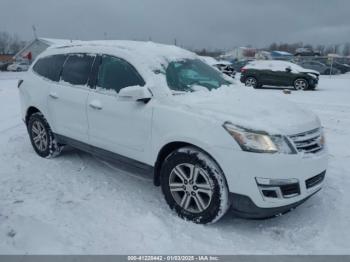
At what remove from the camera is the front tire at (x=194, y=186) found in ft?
10.3

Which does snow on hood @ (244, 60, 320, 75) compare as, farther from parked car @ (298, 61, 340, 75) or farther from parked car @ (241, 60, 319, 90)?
parked car @ (298, 61, 340, 75)

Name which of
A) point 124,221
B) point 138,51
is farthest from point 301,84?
point 124,221

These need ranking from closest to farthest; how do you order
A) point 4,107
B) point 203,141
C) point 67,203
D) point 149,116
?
point 203,141, point 149,116, point 67,203, point 4,107

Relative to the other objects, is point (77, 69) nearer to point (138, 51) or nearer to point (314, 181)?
point (138, 51)

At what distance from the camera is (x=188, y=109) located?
10.9 feet

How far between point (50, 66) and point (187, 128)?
2.94 m

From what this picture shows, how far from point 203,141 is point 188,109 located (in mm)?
400

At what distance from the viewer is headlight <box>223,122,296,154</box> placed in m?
2.97

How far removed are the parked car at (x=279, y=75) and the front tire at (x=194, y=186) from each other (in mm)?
14753

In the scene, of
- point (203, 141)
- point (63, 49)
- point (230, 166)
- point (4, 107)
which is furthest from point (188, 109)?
point (4, 107)

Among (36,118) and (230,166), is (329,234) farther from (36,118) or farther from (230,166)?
(36,118)

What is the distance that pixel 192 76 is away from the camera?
4094 millimetres

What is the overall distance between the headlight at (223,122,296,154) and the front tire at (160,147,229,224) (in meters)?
0.36

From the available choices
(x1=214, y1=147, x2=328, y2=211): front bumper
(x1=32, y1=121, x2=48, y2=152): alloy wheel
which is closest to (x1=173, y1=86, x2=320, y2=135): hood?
(x1=214, y1=147, x2=328, y2=211): front bumper
